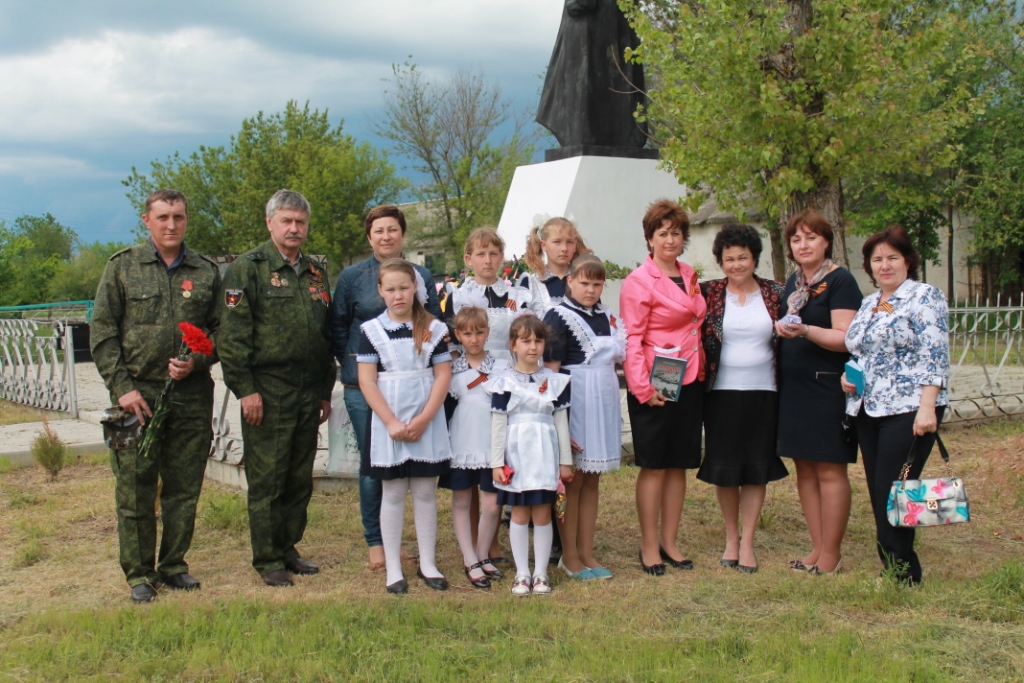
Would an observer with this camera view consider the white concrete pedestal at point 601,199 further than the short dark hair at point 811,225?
Yes

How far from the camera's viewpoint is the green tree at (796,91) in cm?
834

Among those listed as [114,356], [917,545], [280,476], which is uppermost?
[114,356]

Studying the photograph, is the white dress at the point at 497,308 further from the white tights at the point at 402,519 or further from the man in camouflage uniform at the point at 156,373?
the man in camouflage uniform at the point at 156,373

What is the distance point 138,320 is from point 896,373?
11.2 ft

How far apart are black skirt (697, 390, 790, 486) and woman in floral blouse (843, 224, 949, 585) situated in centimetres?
42

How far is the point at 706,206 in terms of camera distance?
69.2ft

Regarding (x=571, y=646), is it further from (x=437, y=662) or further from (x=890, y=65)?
(x=890, y=65)

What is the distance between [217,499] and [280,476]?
1.69 metres

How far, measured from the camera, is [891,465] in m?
3.96

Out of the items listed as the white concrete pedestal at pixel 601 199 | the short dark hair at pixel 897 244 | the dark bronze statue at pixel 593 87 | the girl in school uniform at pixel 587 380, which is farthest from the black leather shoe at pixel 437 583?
the dark bronze statue at pixel 593 87

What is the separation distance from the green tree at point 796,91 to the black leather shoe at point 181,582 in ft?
21.2

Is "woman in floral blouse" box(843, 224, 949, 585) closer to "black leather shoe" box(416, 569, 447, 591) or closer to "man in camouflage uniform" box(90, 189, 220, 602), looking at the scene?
"black leather shoe" box(416, 569, 447, 591)

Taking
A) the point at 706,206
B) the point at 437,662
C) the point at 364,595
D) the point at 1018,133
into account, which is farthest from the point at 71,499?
the point at 1018,133

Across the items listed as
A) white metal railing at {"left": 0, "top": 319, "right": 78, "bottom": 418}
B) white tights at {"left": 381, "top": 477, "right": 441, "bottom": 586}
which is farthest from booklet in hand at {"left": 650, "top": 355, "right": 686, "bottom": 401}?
white metal railing at {"left": 0, "top": 319, "right": 78, "bottom": 418}
